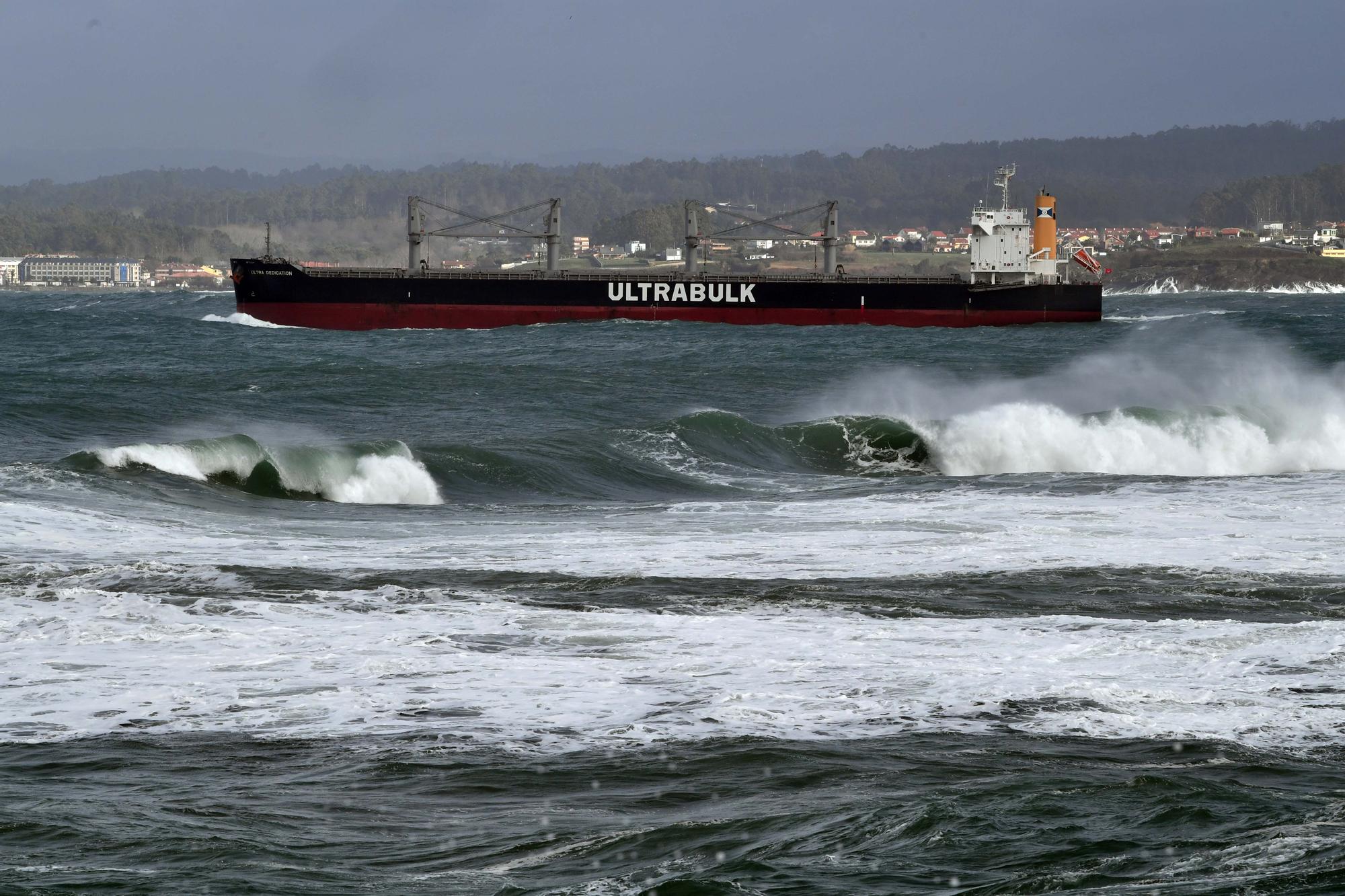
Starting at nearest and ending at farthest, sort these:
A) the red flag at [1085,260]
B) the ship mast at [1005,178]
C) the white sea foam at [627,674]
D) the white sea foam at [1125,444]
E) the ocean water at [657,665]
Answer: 1. the ocean water at [657,665]
2. the white sea foam at [627,674]
3. the white sea foam at [1125,444]
4. the red flag at [1085,260]
5. the ship mast at [1005,178]

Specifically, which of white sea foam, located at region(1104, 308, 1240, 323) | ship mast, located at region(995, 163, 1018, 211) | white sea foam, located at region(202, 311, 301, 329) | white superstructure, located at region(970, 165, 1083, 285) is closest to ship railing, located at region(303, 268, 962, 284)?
white superstructure, located at region(970, 165, 1083, 285)

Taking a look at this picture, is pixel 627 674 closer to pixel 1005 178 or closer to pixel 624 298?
pixel 624 298

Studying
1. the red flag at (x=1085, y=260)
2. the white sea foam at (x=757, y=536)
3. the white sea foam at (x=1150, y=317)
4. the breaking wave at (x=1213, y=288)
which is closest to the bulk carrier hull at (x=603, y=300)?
the red flag at (x=1085, y=260)

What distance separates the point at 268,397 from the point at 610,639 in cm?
2205

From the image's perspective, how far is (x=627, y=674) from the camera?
8992 mm

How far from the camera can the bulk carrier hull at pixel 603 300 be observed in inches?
2457

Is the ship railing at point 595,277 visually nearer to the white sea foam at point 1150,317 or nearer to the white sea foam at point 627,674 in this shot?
the white sea foam at point 1150,317

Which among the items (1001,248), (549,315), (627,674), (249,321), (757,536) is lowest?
(757,536)

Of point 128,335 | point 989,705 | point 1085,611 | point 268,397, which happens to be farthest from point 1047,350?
point 989,705

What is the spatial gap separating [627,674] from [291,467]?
1230 centimetres

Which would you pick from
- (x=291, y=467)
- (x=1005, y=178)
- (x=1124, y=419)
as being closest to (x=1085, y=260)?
(x=1005, y=178)

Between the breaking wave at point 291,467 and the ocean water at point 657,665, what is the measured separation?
Result: 7 cm

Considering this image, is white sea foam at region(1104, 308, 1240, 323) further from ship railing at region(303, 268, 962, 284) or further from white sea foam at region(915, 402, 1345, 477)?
white sea foam at region(915, 402, 1345, 477)

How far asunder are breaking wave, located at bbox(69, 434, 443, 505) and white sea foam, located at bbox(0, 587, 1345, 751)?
26.9 ft
